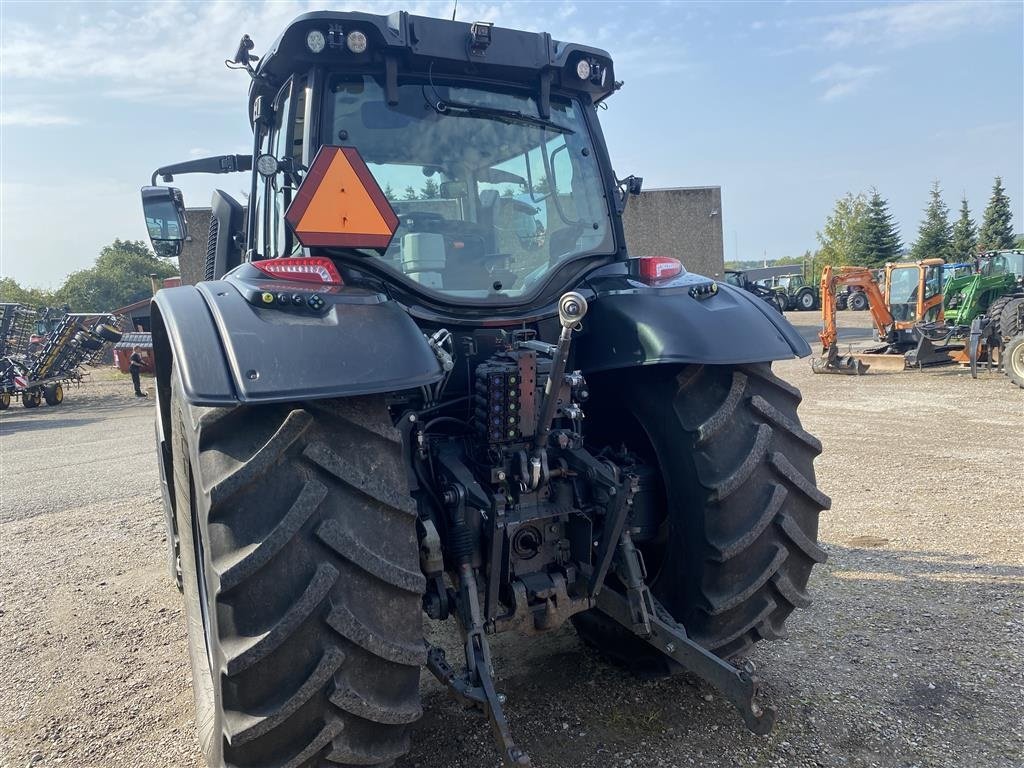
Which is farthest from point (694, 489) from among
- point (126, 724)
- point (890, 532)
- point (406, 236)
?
point (890, 532)

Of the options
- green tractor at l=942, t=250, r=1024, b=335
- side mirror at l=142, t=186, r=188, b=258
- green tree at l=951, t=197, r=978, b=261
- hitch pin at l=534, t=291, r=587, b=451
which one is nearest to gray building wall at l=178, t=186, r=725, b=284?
green tractor at l=942, t=250, r=1024, b=335

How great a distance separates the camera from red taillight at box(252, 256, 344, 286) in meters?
2.15

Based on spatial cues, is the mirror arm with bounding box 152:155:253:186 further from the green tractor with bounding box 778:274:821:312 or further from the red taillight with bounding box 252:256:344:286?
the green tractor with bounding box 778:274:821:312

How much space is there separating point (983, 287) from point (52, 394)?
1962 centimetres

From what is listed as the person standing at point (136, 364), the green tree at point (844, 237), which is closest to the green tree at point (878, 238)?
the green tree at point (844, 237)

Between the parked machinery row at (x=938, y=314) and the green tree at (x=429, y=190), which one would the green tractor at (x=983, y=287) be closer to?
the parked machinery row at (x=938, y=314)

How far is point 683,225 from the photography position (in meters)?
19.2

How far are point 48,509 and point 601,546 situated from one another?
5935mm

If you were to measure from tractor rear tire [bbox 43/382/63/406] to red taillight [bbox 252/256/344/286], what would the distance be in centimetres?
1649

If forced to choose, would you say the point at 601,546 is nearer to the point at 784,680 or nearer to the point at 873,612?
the point at 784,680

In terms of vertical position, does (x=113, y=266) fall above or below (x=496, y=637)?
above

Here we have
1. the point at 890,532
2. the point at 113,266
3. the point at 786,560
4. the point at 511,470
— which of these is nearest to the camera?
the point at 511,470

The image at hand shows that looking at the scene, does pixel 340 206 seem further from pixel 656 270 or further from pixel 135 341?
pixel 135 341

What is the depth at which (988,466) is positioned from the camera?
632 cm
